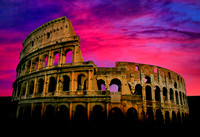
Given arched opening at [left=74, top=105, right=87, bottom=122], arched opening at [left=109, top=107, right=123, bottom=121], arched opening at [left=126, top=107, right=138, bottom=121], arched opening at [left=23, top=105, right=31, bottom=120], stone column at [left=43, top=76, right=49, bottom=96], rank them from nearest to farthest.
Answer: arched opening at [left=109, top=107, right=123, bottom=121] < arched opening at [left=74, top=105, right=87, bottom=122] < arched opening at [left=126, top=107, right=138, bottom=121] < stone column at [left=43, top=76, right=49, bottom=96] < arched opening at [left=23, top=105, right=31, bottom=120]

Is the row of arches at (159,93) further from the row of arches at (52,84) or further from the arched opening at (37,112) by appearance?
the arched opening at (37,112)

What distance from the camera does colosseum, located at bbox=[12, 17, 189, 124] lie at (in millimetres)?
18406

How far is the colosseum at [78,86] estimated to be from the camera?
1841 centimetres

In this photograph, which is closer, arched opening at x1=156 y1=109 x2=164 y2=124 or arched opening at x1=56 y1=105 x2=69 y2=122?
arched opening at x1=56 y1=105 x2=69 y2=122

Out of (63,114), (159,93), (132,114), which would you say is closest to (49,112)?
(63,114)

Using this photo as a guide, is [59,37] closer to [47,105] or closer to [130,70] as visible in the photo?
[47,105]

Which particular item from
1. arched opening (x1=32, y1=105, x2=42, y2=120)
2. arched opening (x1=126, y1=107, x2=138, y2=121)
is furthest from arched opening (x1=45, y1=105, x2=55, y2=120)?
arched opening (x1=126, y1=107, x2=138, y2=121)

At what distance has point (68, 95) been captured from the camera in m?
18.8

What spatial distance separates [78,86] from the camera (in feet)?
77.7

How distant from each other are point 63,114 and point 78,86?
5.44 m

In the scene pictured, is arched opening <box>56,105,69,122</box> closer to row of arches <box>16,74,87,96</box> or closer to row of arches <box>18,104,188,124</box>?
row of arches <box>18,104,188,124</box>

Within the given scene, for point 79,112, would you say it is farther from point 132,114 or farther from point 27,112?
point 27,112

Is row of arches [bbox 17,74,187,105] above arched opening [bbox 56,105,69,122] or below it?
above

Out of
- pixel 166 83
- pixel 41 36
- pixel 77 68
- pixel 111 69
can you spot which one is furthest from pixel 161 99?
pixel 41 36
